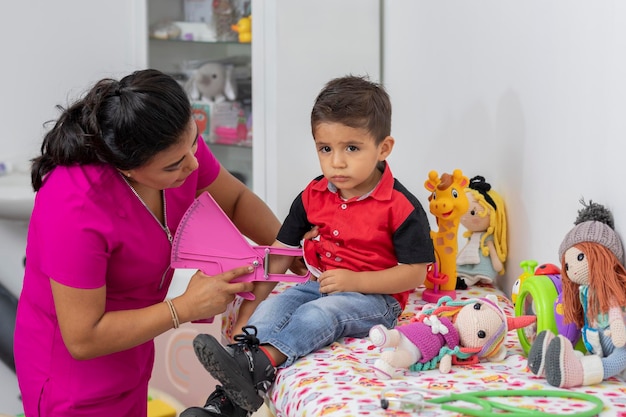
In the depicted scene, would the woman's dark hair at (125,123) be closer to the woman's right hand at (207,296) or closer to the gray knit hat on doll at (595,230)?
the woman's right hand at (207,296)

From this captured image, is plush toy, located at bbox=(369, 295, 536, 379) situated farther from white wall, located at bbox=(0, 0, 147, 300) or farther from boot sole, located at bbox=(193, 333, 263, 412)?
white wall, located at bbox=(0, 0, 147, 300)

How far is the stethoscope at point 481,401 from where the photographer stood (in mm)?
1109

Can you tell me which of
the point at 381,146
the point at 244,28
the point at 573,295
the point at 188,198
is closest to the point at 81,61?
the point at 244,28

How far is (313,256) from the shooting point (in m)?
1.67

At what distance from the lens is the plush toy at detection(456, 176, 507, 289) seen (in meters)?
1.93

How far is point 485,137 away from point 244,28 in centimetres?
121

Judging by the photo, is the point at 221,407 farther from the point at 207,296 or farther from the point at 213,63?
the point at 213,63

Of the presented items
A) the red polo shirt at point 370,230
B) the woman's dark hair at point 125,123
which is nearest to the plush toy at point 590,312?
the red polo shirt at point 370,230

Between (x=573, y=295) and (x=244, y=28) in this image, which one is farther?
(x=244, y=28)

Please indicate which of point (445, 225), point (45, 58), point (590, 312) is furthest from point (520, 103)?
point (45, 58)

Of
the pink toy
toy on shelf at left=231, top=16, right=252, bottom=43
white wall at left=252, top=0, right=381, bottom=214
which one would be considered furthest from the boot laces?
toy on shelf at left=231, top=16, right=252, bottom=43

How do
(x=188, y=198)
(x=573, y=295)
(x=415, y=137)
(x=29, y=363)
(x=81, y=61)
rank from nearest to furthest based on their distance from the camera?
(x=573, y=295) → (x=29, y=363) → (x=188, y=198) → (x=415, y=137) → (x=81, y=61)

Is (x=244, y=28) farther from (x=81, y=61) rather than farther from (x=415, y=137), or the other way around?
(x=415, y=137)

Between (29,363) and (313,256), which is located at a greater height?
(313,256)
